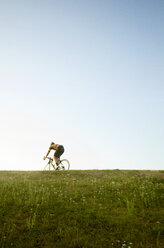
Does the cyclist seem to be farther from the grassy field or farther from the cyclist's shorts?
the grassy field

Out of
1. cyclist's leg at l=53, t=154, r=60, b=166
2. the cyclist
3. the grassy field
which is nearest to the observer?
the grassy field

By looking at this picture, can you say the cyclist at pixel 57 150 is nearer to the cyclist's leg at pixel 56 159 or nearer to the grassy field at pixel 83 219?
the cyclist's leg at pixel 56 159

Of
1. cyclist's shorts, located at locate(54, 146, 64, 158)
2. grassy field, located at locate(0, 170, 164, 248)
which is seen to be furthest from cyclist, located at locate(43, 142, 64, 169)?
grassy field, located at locate(0, 170, 164, 248)

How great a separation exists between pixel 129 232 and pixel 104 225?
0.95 m

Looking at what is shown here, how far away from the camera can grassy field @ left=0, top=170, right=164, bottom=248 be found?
649cm

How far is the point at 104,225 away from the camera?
7750 mm

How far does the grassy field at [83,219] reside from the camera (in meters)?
6.49

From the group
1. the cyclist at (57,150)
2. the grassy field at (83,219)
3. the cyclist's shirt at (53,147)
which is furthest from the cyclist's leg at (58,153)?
the grassy field at (83,219)

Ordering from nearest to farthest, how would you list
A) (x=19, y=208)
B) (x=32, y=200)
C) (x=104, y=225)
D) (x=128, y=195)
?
1. (x=104, y=225)
2. (x=19, y=208)
3. (x=32, y=200)
4. (x=128, y=195)

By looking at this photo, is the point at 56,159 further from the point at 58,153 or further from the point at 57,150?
the point at 57,150

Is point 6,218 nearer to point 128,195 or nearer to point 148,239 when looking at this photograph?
point 148,239

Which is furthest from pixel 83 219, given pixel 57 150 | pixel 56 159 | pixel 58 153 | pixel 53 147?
pixel 53 147

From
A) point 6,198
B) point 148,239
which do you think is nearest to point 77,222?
point 148,239

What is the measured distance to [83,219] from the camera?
8.09m
